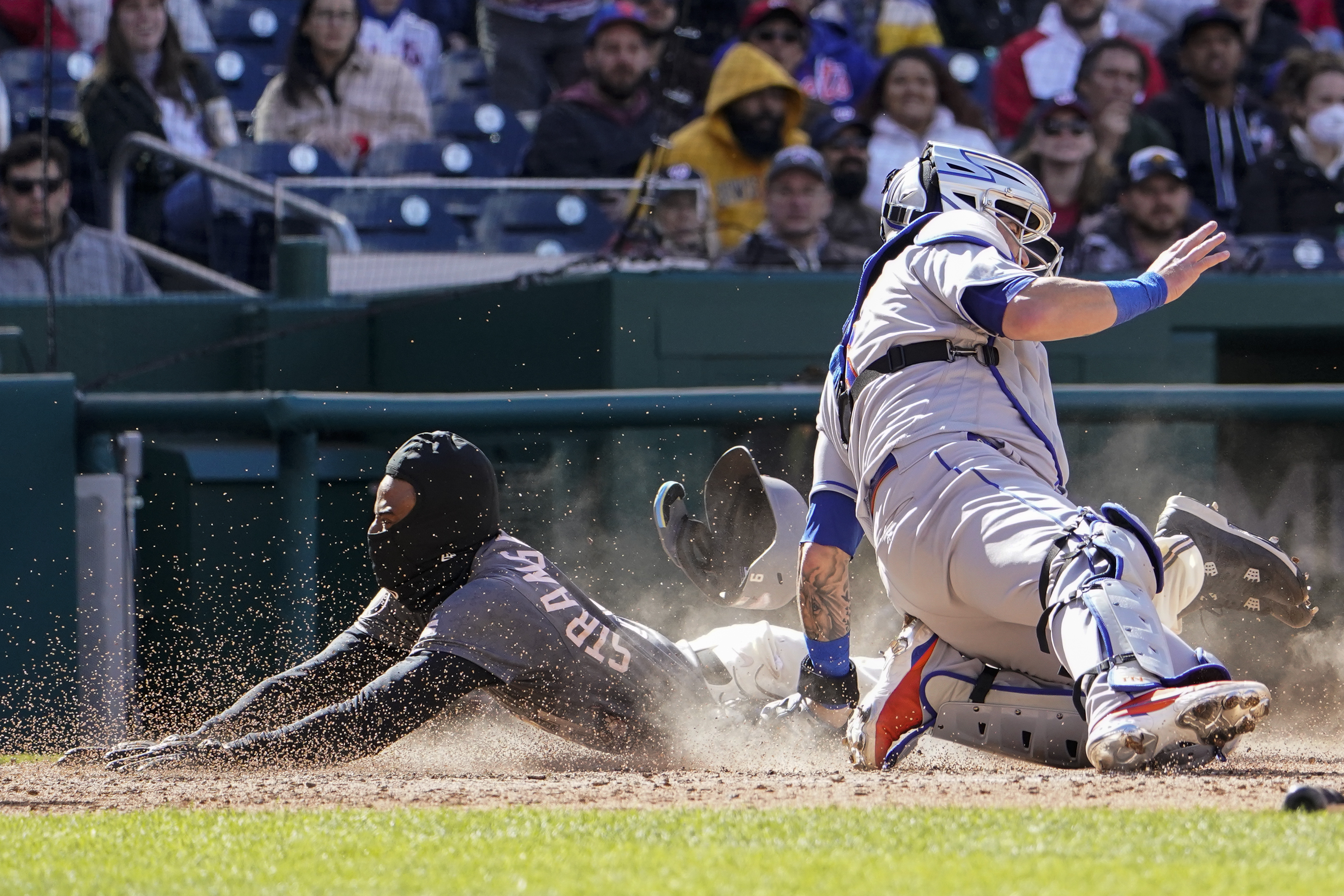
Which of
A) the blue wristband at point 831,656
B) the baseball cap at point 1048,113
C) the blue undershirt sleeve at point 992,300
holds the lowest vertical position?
the blue wristband at point 831,656

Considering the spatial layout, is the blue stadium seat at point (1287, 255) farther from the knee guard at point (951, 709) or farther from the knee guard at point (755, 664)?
the knee guard at point (951, 709)

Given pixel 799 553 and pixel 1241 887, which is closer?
pixel 1241 887

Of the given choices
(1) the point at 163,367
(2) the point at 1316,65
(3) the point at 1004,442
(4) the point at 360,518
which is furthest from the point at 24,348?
(2) the point at 1316,65

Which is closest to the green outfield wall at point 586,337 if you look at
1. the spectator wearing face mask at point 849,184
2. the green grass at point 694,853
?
the spectator wearing face mask at point 849,184

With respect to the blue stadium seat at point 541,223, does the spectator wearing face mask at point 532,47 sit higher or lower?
higher

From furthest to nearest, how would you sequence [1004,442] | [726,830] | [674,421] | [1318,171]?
[1318,171]
[674,421]
[1004,442]
[726,830]

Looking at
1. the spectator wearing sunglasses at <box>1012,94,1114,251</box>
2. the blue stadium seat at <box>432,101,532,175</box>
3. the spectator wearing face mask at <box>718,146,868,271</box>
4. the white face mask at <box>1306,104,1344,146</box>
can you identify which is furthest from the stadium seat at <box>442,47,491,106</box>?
the white face mask at <box>1306,104,1344,146</box>

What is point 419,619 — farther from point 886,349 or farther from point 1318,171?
point 1318,171
